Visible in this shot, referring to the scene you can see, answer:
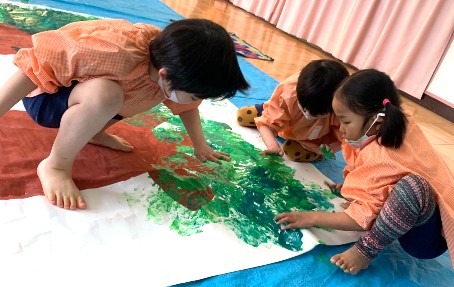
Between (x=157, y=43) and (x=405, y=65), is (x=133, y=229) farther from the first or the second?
(x=405, y=65)

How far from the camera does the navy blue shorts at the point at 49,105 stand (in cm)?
78

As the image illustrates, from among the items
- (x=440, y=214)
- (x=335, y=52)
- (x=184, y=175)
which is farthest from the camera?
(x=335, y=52)

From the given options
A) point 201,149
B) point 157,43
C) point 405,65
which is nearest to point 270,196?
point 201,149

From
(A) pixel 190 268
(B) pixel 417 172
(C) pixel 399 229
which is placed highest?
(B) pixel 417 172

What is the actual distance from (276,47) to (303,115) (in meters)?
1.87

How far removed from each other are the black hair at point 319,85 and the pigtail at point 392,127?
0.20 m

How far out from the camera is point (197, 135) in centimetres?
100

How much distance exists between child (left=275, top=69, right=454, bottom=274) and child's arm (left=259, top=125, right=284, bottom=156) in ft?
0.95

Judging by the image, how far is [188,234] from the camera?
0.78 meters

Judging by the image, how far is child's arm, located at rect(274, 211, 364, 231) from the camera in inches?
34.4

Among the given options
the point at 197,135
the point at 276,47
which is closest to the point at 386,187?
the point at 197,135

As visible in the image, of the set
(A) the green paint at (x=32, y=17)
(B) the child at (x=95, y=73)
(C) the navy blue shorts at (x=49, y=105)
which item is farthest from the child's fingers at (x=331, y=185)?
(A) the green paint at (x=32, y=17)

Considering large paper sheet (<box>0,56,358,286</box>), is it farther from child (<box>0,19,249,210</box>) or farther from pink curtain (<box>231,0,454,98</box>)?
pink curtain (<box>231,0,454,98</box>)

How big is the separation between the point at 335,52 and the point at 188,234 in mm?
2550
